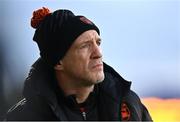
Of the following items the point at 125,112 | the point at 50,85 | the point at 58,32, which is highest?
the point at 58,32

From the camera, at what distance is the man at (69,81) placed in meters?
1.55

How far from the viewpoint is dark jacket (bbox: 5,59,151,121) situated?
1535mm

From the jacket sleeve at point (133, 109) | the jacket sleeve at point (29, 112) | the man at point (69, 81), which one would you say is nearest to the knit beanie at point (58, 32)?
the man at point (69, 81)

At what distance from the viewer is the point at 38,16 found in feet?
5.40

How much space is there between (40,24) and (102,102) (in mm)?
376

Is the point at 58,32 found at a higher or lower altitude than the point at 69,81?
higher

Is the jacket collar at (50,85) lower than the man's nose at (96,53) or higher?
lower

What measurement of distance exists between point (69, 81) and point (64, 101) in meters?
0.08

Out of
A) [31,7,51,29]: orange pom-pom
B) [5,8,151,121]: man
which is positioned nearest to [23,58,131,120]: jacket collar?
[5,8,151,121]: man

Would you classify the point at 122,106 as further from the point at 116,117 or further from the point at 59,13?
the point at 59,13

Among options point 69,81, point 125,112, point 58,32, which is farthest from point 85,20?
point 125,112

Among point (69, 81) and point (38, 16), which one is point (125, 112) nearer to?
point (69, 81)

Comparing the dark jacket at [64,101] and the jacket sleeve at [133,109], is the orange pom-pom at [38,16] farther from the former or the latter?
the jacket sleeve at [133,109]

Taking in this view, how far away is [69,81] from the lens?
63.3 inches
